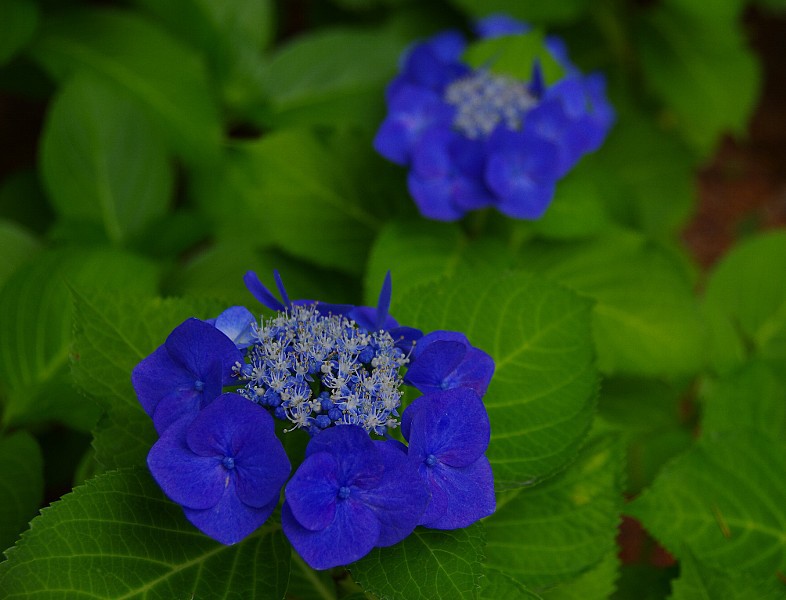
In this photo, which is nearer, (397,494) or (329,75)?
(397,494)

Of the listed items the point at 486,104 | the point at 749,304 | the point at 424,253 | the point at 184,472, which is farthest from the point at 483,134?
the point at 184,472

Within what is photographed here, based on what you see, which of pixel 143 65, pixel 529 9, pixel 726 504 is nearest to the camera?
pixel 726 504

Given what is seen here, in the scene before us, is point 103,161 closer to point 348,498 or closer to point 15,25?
point 15,25

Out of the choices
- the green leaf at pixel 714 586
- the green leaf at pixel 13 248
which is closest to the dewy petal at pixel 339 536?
the green leaf at pixel 714 586

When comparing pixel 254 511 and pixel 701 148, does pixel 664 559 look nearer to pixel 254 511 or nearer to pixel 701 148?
pixel 701 148

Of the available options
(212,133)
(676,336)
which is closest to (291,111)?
(212,133)

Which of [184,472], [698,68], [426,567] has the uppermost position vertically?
[184,472]

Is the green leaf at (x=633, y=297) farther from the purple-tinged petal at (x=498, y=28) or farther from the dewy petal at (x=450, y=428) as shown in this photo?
the dewy petal at (x=450, y=428)
